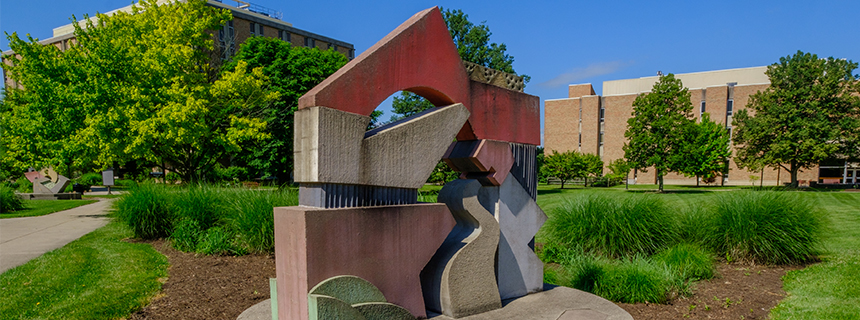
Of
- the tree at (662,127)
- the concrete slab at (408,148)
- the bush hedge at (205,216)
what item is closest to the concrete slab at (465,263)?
the concrete slab at (408,148)

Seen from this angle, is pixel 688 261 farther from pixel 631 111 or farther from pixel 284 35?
pixel 284 35

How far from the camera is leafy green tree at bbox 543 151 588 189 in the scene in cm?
3197

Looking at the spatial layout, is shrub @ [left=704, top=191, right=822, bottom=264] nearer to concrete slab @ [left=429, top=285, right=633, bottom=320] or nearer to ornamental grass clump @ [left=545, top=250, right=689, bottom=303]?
ornamental grass clump @ [left=545, top=250, right=689, bottom=303]

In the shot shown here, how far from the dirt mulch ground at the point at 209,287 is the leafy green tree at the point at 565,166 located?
27.2m

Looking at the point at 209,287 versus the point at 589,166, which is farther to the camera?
the point at 589,166

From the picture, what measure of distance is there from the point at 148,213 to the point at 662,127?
87.3 ft

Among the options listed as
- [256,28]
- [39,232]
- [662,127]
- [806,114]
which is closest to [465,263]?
[39,232]

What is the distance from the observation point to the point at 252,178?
2820 cm

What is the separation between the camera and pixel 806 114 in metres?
30.4

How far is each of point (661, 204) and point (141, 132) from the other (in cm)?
1274

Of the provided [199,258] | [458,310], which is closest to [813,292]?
[458,310]


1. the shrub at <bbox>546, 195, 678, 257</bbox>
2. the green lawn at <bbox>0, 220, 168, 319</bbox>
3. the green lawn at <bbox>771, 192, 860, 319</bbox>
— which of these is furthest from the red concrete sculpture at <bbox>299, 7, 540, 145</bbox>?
the green lawn at <bbox>771, 192, 860, 319</bbox>

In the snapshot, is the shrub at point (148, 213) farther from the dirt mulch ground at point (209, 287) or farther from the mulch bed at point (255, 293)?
the mulch bed at point (255, 293)

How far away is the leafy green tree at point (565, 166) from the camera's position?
3197 centimetres
